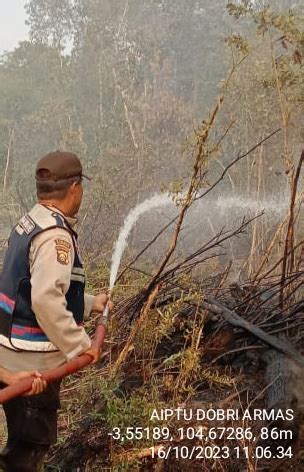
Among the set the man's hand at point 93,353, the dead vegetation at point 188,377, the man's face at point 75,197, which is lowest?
the dead vegetation at point 188,377

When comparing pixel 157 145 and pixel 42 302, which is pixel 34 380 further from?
pixel 157 145

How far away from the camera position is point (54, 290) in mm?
1926

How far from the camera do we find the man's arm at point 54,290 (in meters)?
1.92

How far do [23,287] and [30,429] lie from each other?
586 millimetres

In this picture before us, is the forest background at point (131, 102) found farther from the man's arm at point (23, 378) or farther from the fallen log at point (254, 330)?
the man's arm at point (23, 378)

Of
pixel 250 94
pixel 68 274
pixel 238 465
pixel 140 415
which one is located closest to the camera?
pixel 68 274

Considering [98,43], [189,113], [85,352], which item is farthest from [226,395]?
[98,43]

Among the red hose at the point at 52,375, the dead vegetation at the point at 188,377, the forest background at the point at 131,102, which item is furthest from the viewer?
the forest background at the point at 131,102

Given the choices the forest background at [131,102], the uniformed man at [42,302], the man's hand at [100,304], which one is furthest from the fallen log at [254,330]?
the forest background at [131,102]

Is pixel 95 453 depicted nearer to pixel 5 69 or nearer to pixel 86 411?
pixel 86 411

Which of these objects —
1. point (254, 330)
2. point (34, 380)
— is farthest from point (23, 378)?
point (254, 330)

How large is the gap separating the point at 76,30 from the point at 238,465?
87.4ft

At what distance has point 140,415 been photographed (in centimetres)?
268

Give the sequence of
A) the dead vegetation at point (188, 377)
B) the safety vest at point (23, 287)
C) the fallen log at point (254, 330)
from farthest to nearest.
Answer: the fallen log at point (254, 330) → the dead vegetation at point (188, 377) → the safety vest at point (23, 287)
